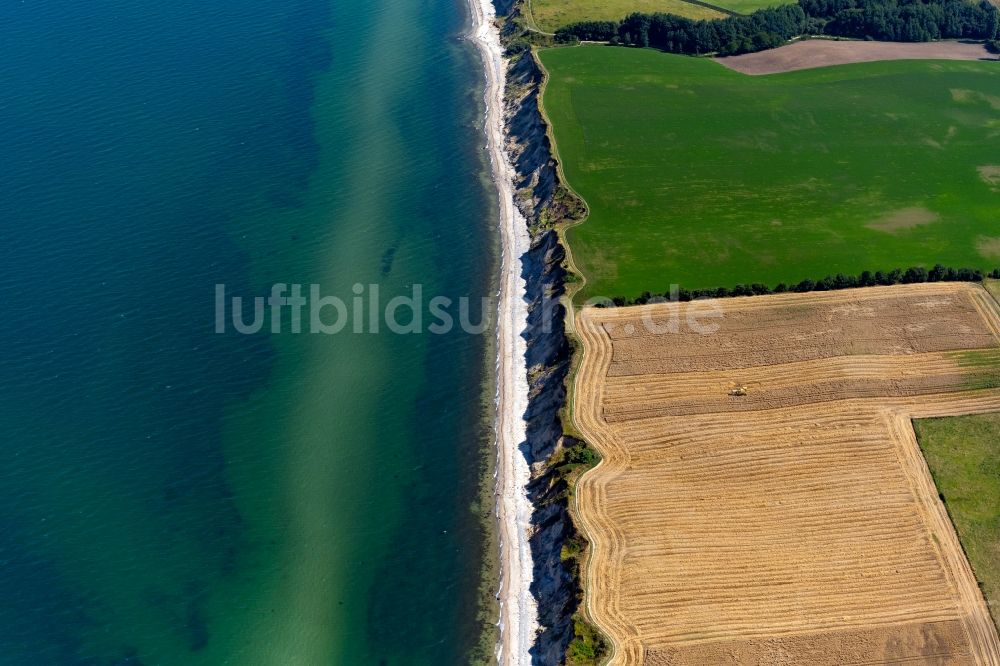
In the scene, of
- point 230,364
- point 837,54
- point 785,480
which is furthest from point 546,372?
point 837,54

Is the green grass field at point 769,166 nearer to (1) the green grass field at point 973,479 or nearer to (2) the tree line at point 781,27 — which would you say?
(2) the tree line at point 781,27

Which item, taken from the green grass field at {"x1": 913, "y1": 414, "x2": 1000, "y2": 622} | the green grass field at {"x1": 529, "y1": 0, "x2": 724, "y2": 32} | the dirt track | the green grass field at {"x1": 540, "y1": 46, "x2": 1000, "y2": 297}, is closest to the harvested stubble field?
the green grass field at {"x1": 913, "y1": 414, "x2": 1000, "y2": 622}

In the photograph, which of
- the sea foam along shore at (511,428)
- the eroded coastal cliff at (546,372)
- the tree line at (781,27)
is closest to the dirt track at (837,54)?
the tree line at (781,27)

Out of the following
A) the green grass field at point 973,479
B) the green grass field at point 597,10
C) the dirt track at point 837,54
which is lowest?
the green grass field at point 973,479

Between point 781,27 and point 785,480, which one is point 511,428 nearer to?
point 785,480

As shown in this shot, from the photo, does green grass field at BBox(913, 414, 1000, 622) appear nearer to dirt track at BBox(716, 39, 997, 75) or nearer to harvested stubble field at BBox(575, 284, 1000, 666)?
harvested stubble field at BBox(575, 284, 1000, 666)
